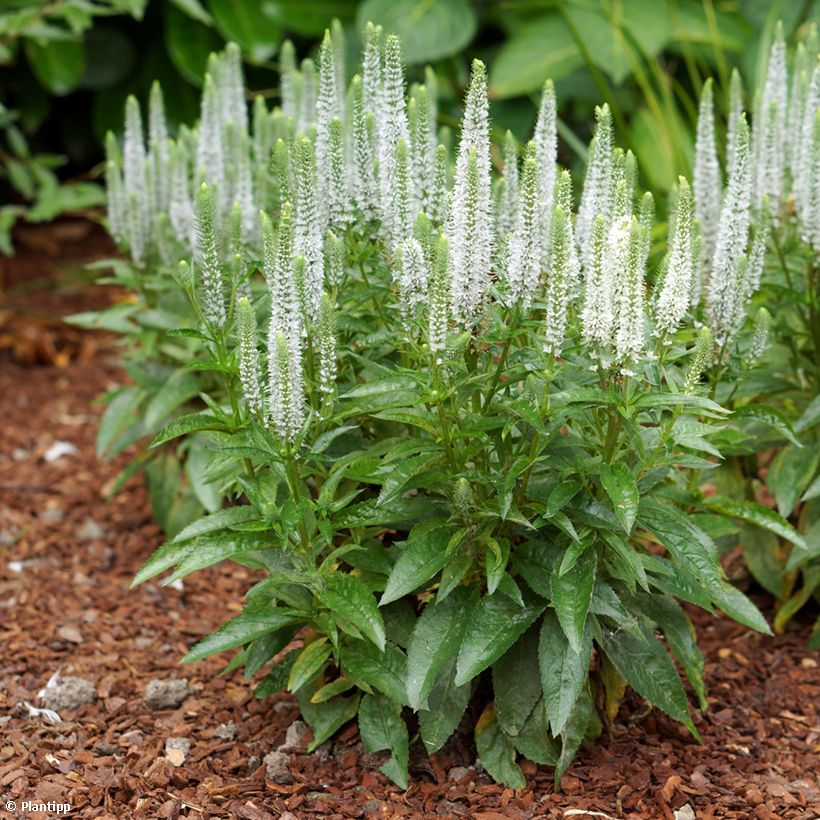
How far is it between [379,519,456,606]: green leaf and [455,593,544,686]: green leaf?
0.18 meters

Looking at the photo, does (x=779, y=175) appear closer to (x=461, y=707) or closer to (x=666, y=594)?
(x=666, y=594)

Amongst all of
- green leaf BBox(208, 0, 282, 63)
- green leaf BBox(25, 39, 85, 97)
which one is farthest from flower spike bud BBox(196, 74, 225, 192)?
green leaf BBox(25, 39, 85, 97)

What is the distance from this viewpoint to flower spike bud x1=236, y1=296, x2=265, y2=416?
2881 millimetres

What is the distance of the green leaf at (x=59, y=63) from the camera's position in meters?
7.95

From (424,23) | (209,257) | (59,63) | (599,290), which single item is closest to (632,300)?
(599,290)

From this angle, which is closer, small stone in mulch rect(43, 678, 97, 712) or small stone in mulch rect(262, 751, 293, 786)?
small stone in mulch rect(262, 751, 293, 786)

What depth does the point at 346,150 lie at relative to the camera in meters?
4.02

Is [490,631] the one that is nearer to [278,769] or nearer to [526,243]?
[278,769]

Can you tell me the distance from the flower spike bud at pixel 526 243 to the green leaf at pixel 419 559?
644 millimetres

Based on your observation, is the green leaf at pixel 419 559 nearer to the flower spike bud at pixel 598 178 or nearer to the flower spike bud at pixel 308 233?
the flower spike bud at pixel 308 233

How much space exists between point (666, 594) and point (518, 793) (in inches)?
28.6

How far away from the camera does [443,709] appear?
327 cm

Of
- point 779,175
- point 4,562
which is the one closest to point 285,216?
point 779,175

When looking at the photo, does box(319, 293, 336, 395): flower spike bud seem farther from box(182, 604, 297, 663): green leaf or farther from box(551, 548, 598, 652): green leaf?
box(551, 548, 598, 652): green leaf
